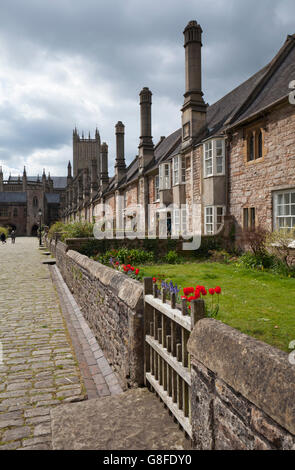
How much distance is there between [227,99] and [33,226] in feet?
237

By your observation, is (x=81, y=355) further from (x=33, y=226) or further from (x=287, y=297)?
(x=33, y=226)

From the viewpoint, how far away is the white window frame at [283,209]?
36.3ft

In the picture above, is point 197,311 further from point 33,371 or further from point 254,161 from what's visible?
point 254,161

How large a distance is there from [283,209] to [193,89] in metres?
9.78

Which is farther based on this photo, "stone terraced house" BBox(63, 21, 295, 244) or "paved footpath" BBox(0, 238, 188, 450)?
"stone terraced house" BBox(63, 21, 295, 244)

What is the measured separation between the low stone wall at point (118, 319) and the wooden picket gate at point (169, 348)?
0.47ft

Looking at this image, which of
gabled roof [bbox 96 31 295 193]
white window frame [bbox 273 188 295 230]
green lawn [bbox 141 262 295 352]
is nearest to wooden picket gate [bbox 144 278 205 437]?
green lawn [bbox 141 262 295 352]

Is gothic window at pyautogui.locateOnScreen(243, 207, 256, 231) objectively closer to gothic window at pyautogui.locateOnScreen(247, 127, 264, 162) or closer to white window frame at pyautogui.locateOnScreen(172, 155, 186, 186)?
gothic window at pyautogui.locateOnScreen(247, 127, 264, 162)

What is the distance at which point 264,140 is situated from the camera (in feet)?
40.0

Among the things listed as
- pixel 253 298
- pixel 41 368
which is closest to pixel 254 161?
pixel 253 298

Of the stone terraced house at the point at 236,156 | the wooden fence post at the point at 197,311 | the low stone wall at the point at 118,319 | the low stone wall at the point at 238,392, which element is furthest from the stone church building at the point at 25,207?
the low stone wall at the point at 238,392

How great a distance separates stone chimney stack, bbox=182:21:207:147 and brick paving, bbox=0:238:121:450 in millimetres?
12449

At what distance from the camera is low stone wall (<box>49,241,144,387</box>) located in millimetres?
4094
